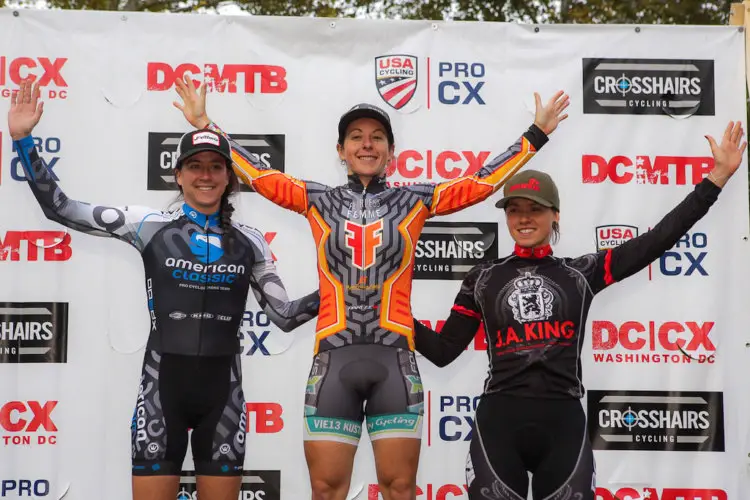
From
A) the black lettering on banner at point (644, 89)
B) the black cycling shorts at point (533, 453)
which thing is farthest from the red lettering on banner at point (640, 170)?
the black cycling shorts at point (533, 453)

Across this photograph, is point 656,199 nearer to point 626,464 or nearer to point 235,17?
point 626,464

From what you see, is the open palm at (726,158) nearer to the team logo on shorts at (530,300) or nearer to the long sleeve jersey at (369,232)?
the long sleeve jersey at (369,232)

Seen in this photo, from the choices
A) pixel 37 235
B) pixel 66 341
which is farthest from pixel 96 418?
pixel 37 235

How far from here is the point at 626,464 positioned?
4652 mm

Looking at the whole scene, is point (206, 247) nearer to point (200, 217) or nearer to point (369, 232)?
point (200, 217)

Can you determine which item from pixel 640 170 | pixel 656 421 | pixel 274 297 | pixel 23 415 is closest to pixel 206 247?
pixel 274 297

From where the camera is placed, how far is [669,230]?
11.7 ft

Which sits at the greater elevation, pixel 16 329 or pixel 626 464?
pixel 16 329

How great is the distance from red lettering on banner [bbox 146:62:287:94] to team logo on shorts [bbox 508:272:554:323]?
6.23 ft

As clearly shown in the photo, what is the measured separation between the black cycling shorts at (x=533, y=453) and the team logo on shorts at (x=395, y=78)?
197 cm

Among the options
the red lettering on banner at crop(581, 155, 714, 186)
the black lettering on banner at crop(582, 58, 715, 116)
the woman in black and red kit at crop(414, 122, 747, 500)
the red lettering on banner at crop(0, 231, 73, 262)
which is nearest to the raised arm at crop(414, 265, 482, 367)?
the woman in black and red kit at crop(414, 122, 747, 500)

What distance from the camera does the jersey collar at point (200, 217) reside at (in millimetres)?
3773

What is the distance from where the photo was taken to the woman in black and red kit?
11.1 ft

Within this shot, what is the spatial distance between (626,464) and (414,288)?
152 centimetres
